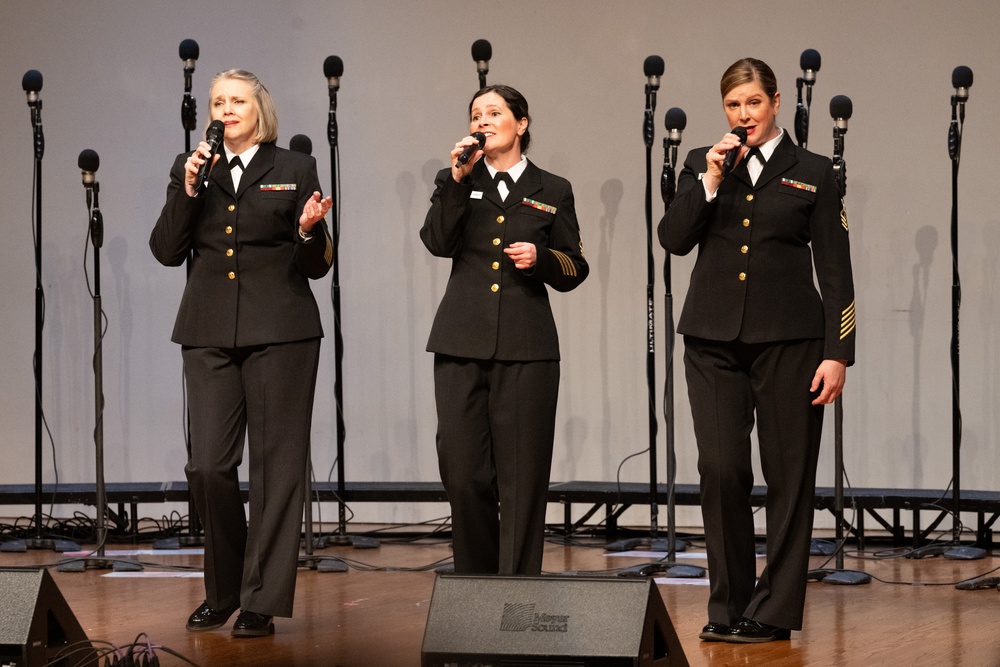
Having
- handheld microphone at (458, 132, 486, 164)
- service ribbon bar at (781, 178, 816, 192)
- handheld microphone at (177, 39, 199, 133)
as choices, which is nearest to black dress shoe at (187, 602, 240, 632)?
handheld microphone at (458, 132, 486, 164)

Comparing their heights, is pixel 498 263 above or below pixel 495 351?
above

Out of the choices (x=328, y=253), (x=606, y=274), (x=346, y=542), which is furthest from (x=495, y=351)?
(x=606, y=274)

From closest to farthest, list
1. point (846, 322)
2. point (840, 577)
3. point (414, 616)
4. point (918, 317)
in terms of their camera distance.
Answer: point (846, 322), point (414, 616), point (840, 577), point (918, 317)

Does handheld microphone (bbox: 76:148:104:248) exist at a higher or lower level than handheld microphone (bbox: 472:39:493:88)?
lower

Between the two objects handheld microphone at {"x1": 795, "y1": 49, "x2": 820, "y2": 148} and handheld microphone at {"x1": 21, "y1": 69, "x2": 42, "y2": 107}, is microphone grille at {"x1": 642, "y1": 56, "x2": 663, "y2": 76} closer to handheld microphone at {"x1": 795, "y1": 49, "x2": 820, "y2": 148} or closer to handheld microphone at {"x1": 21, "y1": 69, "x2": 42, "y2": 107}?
handheld microphone at {"x1": 795, "y1": 49, "x2": 820, "y2": 148}

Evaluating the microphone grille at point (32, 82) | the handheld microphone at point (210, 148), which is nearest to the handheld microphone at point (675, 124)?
the handheld microphone at point (210, 148)

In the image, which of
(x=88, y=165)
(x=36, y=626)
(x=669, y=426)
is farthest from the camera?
(x=88, y=165)

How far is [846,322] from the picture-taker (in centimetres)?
330

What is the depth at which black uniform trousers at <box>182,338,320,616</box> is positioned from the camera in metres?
3.48

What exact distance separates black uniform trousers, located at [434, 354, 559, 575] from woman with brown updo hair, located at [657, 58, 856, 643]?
436 mm

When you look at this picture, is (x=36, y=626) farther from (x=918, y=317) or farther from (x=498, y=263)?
(x=918, y=317)

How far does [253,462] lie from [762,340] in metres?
1.44

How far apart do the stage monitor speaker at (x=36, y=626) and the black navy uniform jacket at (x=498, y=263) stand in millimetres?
1145

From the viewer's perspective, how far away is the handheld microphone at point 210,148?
3.31m
